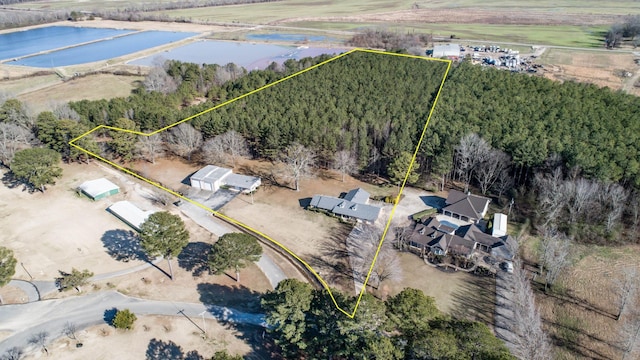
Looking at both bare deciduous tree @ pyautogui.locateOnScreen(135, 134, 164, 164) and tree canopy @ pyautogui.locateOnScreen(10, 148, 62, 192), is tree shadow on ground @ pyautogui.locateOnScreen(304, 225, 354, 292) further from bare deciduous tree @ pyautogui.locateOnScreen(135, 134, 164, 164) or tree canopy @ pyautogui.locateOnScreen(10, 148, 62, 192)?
tree canopy @ pyautogui.locateOnScreen(10, 148, 62, 192)

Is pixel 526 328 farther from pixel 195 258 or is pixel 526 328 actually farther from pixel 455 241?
pixel 195 258

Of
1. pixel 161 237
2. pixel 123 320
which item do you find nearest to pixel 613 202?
pixel 161 237

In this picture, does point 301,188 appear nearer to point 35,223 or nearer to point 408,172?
point 408,172

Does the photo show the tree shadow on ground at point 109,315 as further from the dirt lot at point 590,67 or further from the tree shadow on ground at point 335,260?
the dirt lot at point 590,67

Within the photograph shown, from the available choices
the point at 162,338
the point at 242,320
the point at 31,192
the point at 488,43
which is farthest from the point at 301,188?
the point at 488,43

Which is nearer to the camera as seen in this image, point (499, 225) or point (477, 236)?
point (477, 236)

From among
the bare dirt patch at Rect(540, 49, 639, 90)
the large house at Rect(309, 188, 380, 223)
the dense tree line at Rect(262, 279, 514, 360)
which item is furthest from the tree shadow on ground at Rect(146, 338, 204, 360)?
the bare dirt patch at Rect(540, 49, 639, 90)
